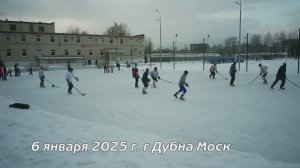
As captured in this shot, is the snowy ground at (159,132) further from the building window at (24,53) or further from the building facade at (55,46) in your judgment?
the building window at (24,53)

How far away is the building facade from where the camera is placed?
191 ft

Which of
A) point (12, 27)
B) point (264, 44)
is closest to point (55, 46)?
point (12, 27)

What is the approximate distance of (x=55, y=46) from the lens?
63594mm

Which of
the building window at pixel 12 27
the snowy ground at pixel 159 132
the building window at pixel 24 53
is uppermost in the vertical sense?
the building window at pixel 12 27

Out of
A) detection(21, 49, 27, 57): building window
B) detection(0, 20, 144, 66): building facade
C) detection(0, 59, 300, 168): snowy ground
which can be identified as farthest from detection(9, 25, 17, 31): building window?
detection(0, 59, 300, 168): snowy ground

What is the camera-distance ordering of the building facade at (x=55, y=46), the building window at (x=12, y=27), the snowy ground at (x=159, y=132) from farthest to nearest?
the building window at (x=12, y=27), the building facade at (x=55, y=46), the snowy ground at (x=159, y=132)

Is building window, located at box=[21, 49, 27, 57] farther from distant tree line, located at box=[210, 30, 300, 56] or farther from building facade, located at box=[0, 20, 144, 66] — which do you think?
distant tree line, located at box=[210, 30, 300, 56]

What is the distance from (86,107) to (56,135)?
4786 millimetres

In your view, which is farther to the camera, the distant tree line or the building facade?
the distant tree line

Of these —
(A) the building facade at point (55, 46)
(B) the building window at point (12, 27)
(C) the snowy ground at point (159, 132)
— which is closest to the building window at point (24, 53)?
(A) the building facade at point (55, 46)

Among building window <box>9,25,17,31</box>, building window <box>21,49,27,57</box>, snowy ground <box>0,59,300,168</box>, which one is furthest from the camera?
building window <box>9,25,17,31</box>

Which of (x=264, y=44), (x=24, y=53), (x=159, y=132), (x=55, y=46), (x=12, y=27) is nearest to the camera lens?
(x=159, y=132)

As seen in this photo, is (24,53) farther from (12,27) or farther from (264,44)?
(264,44)

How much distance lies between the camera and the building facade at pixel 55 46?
58.2 m
